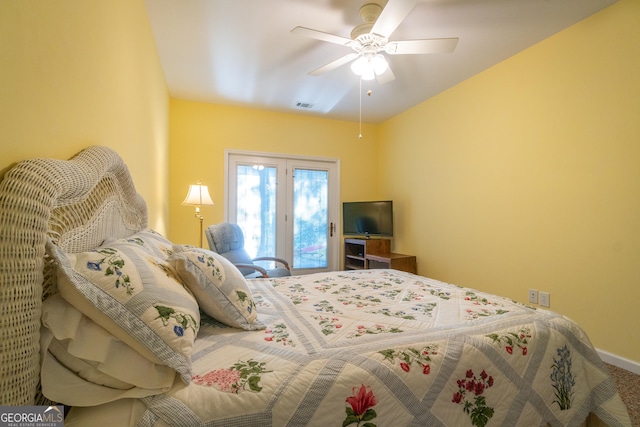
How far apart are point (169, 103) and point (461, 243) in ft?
13.5

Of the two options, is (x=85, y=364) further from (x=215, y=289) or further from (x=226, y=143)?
(x=226, y=143)

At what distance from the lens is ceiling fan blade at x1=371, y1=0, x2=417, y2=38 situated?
5.54 ft

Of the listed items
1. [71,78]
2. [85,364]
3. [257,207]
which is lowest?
[85,364]

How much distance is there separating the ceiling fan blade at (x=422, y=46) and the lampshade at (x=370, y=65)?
3.9 inches

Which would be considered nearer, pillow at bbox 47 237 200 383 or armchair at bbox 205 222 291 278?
pillow at bbox 47 237 200 383

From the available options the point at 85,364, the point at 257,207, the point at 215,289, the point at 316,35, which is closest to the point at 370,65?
the point at 316,35

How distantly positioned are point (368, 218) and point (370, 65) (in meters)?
2.49

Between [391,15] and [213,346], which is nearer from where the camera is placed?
[213,346]

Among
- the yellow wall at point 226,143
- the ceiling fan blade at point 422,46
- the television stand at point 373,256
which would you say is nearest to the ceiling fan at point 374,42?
the ceiling fan blade at point 422,46

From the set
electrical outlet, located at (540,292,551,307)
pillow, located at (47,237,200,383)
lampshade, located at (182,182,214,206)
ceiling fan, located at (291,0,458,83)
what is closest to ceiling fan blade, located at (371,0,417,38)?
ceiling fan, located at (291,0,458,83)

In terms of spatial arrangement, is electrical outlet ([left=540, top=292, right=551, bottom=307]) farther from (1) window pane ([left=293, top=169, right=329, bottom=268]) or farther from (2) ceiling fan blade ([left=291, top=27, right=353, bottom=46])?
(1) window pane ([left=293, top=169, right=329, bottom=268])

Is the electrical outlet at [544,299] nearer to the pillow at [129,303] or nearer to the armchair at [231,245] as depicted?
the armchair at [231,245]

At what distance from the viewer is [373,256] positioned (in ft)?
13.8

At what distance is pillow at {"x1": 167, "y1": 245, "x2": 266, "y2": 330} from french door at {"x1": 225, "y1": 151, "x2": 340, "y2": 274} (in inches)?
124
